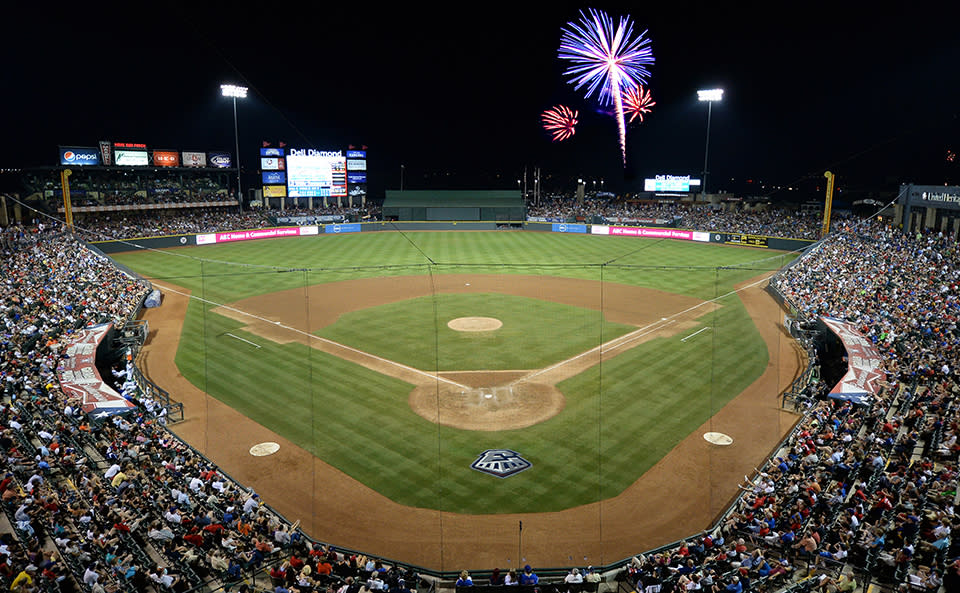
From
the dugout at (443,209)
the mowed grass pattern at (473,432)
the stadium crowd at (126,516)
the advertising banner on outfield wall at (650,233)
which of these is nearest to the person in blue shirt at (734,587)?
the mowed grass pattern at (473,432)

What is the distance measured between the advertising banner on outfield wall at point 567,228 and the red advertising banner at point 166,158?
1834 inches

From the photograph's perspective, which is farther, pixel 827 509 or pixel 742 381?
pixel 742 381

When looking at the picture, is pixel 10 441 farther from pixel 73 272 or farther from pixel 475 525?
pixel 73 272

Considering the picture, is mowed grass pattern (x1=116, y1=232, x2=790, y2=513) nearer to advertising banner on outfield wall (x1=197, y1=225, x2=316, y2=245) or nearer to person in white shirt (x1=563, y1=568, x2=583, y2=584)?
person in white shirt (x1=563, y1=568, x2=583, y2=584)

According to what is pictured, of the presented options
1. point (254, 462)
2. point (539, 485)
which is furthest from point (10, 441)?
point (539, 485)

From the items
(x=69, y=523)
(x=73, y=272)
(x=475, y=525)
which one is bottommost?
(x=475, y=525)

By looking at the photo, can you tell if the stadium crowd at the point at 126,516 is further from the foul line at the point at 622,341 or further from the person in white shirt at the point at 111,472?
the foul line at the point at 622,341

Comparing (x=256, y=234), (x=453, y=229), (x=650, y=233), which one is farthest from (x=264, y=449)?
(x=453, y=229)

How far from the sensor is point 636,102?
47250mm

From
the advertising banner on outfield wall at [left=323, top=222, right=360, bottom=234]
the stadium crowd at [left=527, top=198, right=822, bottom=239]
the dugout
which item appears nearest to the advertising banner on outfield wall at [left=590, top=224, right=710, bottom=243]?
the stadium crowd at [left=527, top=198, right=822, bottom=239]

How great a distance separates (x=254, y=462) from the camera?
15.4 m

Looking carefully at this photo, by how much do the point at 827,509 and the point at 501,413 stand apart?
30.2 ft

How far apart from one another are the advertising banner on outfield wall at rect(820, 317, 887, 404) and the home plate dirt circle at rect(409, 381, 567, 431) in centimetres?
829

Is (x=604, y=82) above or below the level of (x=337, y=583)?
above
